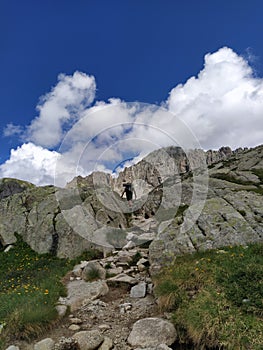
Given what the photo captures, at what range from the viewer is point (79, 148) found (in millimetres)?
17312

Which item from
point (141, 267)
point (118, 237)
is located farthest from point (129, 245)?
point (141, 267)

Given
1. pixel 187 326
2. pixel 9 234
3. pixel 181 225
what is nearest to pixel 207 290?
pixel 187 326

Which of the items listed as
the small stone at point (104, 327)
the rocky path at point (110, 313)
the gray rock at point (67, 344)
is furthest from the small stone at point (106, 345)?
A: the small stone at point (104, 327)

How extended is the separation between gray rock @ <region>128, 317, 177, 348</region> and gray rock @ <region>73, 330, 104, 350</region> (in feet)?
2.90

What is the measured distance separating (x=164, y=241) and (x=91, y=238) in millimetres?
6573

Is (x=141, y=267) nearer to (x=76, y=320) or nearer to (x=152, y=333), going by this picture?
(x=76, y=320)

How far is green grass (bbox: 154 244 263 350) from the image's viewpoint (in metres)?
7.06

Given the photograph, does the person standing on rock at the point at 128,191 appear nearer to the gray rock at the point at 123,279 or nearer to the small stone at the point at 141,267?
the small stone at the point at 141,267

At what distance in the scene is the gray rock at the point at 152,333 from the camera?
7.89 meters

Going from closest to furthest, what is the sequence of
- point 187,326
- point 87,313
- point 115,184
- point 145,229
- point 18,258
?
point 187,326 < point 87,313 < point 18,258 < point 145,229 < point 115,184

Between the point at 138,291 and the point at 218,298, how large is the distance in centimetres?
419

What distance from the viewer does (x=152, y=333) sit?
8102 millimetres

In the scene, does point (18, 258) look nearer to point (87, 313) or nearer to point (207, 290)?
point (87, 313)

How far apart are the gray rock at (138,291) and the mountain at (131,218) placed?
3.71 ft
